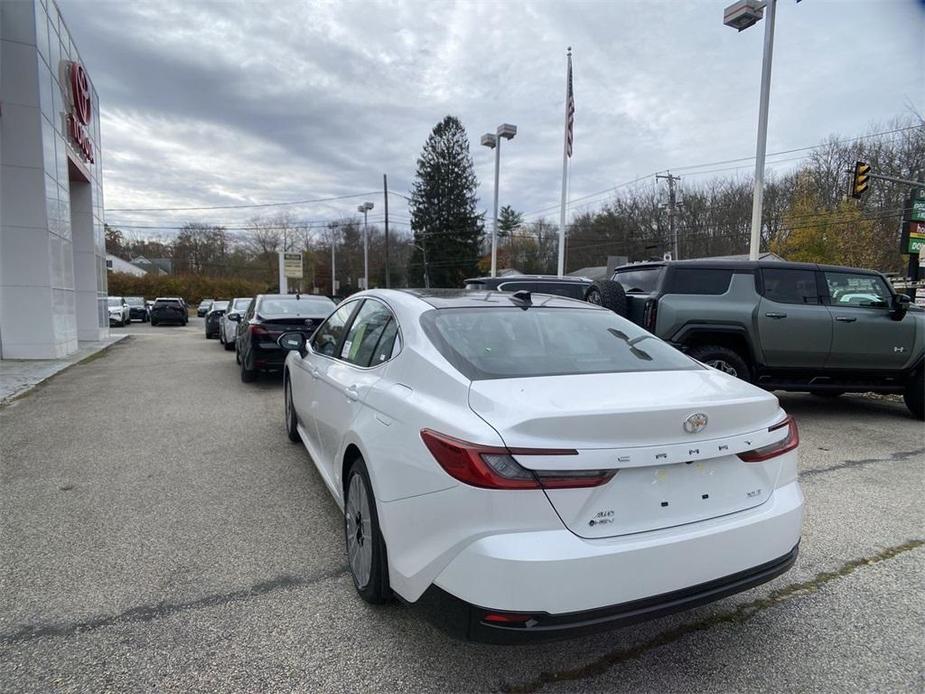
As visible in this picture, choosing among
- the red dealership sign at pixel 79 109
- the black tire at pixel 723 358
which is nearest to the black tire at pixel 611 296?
the black tire at pixel 723 358

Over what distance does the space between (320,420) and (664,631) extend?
2.44 m

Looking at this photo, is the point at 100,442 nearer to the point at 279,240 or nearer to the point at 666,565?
the point at 666,565

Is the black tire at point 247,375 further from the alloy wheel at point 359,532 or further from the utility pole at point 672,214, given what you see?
the utility pole at point 672,214

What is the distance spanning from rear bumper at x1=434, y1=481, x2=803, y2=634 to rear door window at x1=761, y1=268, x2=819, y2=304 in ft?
18.4

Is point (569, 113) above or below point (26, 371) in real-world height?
above

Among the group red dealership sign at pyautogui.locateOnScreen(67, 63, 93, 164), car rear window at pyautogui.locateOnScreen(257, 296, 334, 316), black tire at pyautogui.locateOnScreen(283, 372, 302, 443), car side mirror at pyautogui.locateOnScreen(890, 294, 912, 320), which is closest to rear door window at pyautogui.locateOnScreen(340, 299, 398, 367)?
black tire at pyautogui.locateOnScreen(283, 372, 302, 443)

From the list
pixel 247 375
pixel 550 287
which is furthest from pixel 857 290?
pixel 247 375

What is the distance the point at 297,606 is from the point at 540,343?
5.82 feet

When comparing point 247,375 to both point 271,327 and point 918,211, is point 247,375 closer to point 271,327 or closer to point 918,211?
point 271,327

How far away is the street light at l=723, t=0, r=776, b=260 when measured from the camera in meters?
11.1

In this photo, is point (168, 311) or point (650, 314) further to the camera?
point (168, 311)

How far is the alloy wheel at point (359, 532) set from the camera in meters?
2.64

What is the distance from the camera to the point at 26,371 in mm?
10203


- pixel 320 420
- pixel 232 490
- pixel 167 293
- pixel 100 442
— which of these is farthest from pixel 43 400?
pixel 167 293
